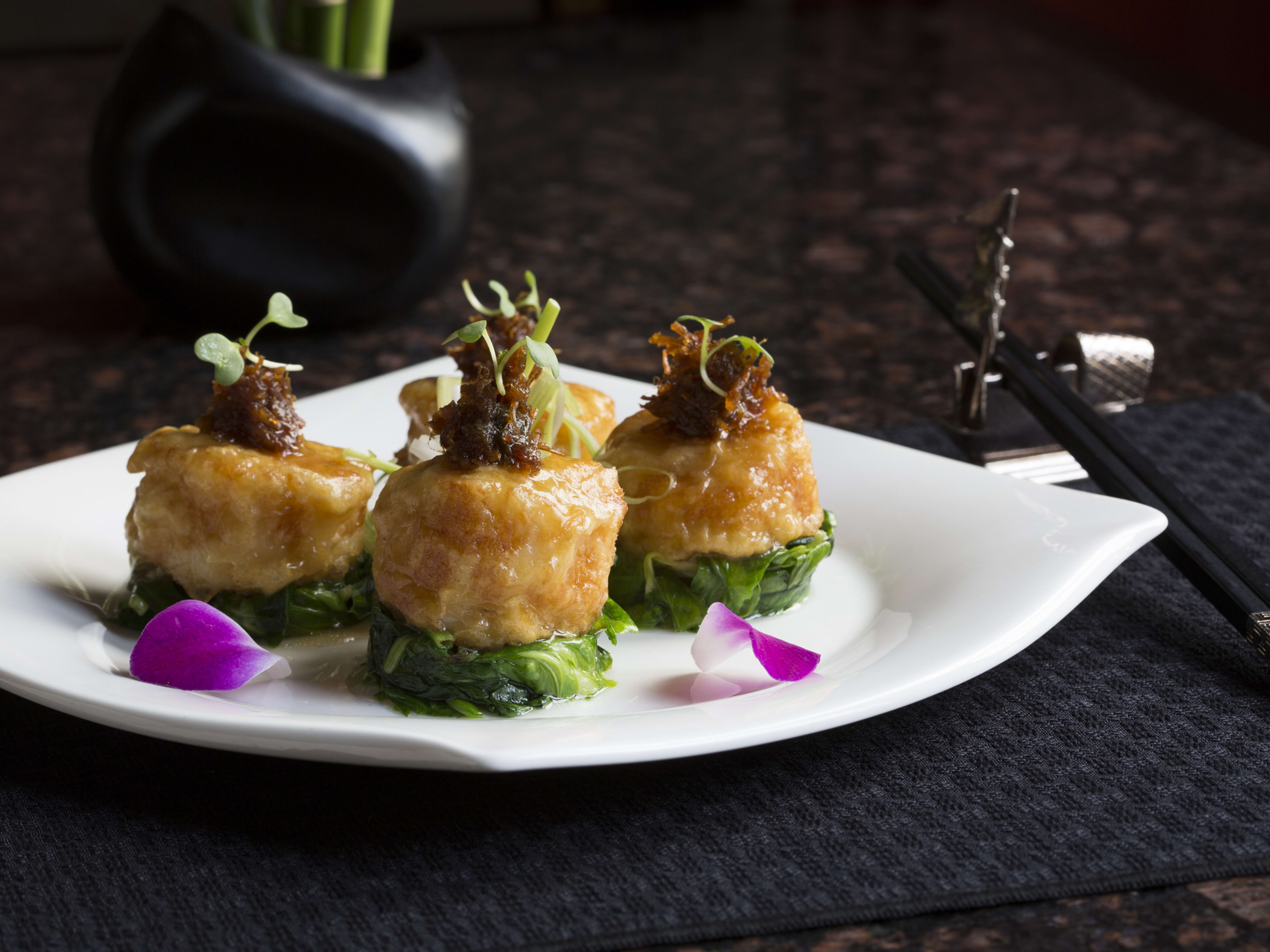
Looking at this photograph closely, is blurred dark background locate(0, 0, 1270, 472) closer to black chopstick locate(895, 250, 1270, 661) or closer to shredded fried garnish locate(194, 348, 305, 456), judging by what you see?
black chopstick locate(895, 250, 1270, 661)

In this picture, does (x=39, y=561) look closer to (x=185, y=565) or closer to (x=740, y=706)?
(x=185, y=565)

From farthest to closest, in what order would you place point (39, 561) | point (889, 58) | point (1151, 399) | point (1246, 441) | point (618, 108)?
point (889, 58)
point (618, 108)
point (1151, 399)
point (1246, 441)
point (39, 561)

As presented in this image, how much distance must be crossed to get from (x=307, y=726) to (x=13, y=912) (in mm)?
333

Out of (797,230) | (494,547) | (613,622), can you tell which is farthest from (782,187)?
(494,547)

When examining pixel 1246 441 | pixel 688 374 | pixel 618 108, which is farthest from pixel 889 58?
pixel 688 374

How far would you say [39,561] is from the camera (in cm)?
195

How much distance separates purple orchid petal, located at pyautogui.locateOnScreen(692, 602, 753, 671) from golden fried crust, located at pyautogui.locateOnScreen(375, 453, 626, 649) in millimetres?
154

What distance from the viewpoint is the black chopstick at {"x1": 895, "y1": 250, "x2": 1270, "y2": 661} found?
1788mm

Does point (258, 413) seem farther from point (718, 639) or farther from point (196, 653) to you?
point (718, 639)

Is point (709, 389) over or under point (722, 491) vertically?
over

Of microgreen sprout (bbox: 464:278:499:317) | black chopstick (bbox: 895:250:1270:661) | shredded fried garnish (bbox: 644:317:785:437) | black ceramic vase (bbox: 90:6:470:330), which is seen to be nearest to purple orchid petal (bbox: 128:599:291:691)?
microgreen sprout (bbox: 464:278:499:317)

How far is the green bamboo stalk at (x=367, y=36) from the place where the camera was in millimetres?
3182

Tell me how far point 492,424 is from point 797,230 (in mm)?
2797

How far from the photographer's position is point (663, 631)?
191 centimetres
